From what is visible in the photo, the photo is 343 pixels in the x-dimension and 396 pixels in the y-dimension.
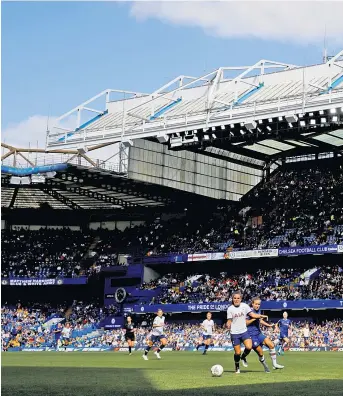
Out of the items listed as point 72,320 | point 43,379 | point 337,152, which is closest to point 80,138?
point 72,320

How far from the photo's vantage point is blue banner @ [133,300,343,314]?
50.9 m

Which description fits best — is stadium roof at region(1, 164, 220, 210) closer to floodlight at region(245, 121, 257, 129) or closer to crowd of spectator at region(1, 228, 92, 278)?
crowd of spectator at region(1, 228, 92, 278)

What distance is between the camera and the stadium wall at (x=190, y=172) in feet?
192

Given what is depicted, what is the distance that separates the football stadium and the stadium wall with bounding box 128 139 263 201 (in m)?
0.12

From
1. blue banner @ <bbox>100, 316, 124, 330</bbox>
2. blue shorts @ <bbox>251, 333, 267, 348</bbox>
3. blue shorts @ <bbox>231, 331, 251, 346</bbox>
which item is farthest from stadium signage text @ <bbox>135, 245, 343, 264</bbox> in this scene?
blue shorts @ <bbox>231, 331, 251, 346</bbox>

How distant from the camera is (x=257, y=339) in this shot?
1936cm

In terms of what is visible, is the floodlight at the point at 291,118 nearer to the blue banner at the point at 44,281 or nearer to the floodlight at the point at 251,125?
the floodlight at the point at 251,125

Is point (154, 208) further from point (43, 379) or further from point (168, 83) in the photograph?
point (43, 379)

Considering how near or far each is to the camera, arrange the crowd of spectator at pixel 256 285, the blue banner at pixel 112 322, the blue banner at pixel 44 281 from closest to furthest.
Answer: the crowd of spectator at pixel 256 285
the blue banner at pixel 112 322
the blue banner at pixel 44 281

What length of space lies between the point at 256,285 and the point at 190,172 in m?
11.4

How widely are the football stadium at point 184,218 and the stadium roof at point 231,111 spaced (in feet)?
0.40

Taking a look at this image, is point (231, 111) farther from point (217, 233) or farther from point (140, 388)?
point (140, 388)

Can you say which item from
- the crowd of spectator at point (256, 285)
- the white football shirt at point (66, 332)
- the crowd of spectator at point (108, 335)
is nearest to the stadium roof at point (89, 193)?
the crowd of spectator at point (256, 285)

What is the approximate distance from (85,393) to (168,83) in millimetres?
46326
